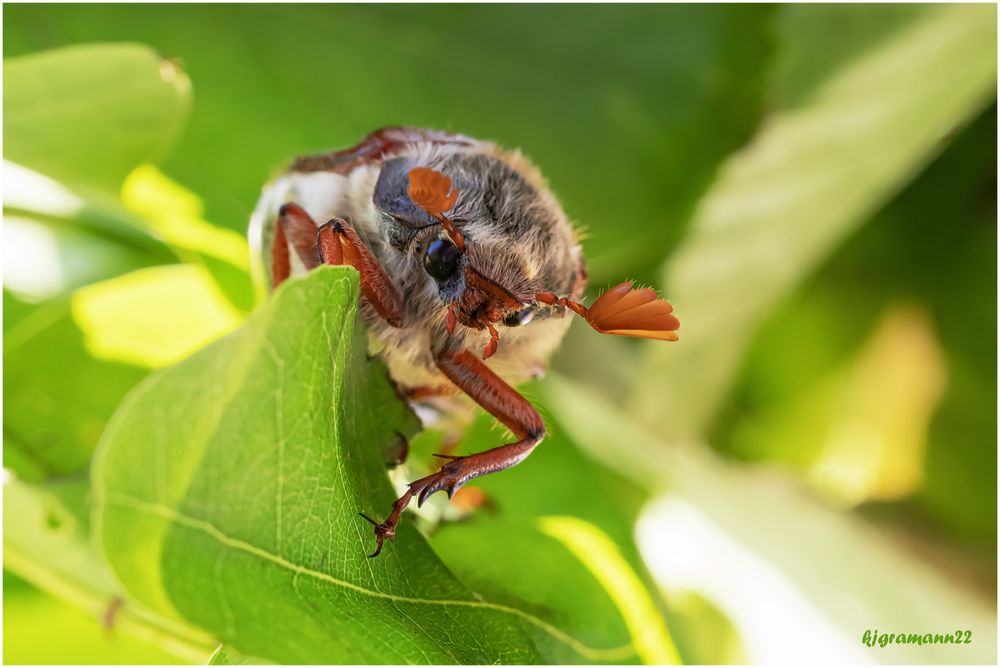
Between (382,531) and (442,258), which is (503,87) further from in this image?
(382,531)

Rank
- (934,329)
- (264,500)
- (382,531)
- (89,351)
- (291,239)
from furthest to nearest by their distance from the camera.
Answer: (934,329) < (89,351) < (291,239) < (382,531) < (264,500)

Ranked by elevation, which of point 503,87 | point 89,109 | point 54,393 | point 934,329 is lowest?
point 54,393

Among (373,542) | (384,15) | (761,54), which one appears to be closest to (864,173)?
(761,54)

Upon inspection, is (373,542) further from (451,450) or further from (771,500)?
(771,500)

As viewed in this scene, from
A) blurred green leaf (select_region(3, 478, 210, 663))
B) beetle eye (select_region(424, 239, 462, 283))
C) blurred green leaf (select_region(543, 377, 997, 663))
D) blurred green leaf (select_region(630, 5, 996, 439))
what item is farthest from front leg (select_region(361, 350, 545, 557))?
blurred green leaf (select_region(630, 5, 996, 439))

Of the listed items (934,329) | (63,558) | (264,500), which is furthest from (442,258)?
(934,329)

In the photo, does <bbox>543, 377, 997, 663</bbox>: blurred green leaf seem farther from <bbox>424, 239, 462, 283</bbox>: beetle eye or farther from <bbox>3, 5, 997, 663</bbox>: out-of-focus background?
<bbox>424, 239, 462, 283</bbox>: beetle eye
